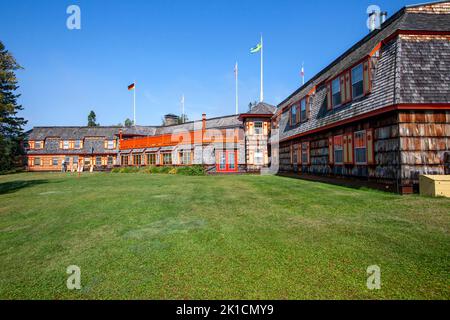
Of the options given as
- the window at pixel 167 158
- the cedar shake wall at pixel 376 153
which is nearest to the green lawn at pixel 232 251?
the cedar shake wall at pixel 376 153

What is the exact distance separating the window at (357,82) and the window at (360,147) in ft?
6.75

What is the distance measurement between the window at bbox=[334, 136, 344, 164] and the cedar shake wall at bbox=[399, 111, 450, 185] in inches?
154

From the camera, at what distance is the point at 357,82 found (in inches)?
499

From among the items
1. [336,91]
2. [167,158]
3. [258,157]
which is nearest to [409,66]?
[336,91]

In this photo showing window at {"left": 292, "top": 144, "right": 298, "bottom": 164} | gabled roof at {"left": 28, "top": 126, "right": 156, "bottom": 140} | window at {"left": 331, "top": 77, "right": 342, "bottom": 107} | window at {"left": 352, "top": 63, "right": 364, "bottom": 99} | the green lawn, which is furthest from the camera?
gabled roof at {"left": 28, "top": 126, "right": 156, "bottom": 140}

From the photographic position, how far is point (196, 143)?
27500 millimetres

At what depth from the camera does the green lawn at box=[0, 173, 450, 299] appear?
335 cm

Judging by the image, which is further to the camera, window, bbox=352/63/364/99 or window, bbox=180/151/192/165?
window, bbox=180/151/192/165

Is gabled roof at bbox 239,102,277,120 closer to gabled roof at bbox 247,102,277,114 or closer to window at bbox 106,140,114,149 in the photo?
gabled roof at bbox 247,102,277,114

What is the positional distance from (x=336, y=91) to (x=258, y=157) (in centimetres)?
1261

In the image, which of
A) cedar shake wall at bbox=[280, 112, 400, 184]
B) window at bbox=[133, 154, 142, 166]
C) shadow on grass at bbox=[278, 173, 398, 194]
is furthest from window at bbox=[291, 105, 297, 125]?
window at bbox=[133, 154, 142, 166]

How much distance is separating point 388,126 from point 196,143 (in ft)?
65.4

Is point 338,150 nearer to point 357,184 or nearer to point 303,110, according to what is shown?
point 357,184
